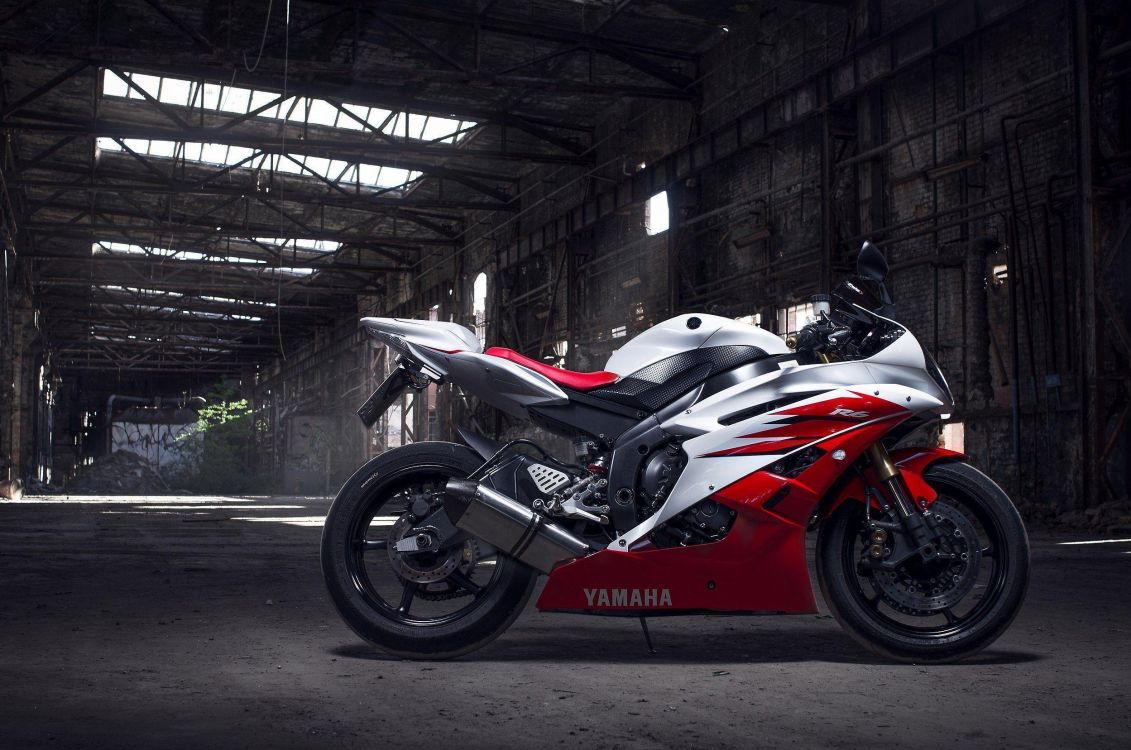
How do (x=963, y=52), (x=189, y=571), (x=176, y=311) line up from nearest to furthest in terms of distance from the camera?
1. (x=189, y=571)
2. (x=963, y=52)
3. (x=176, y=311)

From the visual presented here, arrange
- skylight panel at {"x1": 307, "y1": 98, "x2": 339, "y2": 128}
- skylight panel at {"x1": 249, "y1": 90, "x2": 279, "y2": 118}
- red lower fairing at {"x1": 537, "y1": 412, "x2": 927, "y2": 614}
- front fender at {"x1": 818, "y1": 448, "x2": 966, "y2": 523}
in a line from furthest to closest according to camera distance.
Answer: skylight panel at {"x1": 307, "y1": 98, "x2": 339, "y2": 128}, skylight panel at {"x1": 249, "y1": 90, "x2": 279, "y2": 118}, front fender at {"x1": 818, "y1": 448, "x2": 966, "y2": 523}, red lower fairing at {"x1": 537, "y1": 412, "x2": 927, "y2": 614}

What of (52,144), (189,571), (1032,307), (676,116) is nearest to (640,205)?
(676,116)

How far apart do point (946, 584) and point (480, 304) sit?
27.2 m

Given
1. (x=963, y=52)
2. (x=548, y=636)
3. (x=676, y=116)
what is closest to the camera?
(x=548, y=636)

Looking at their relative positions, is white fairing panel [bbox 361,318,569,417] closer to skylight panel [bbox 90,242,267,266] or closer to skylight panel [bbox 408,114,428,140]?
skylight panel [bbox 408,114,428,140]

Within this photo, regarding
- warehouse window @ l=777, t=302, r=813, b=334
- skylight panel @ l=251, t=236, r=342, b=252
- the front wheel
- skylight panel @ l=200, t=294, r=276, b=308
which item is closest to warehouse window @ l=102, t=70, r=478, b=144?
warehouse window @ l=777, t=302, r=813, b=334

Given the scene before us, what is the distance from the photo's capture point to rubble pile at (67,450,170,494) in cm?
4175

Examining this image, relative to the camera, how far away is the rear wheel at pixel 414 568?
13.1 feet

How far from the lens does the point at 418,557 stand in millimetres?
4051

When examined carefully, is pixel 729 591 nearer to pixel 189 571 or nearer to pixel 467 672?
pixel 467 672

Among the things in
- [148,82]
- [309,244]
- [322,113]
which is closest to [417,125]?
[322,113]

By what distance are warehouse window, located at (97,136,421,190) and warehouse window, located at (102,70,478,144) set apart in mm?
1106

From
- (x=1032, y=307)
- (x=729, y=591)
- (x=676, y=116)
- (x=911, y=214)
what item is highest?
(x=676, y=116)

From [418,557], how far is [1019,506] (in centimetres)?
1084
